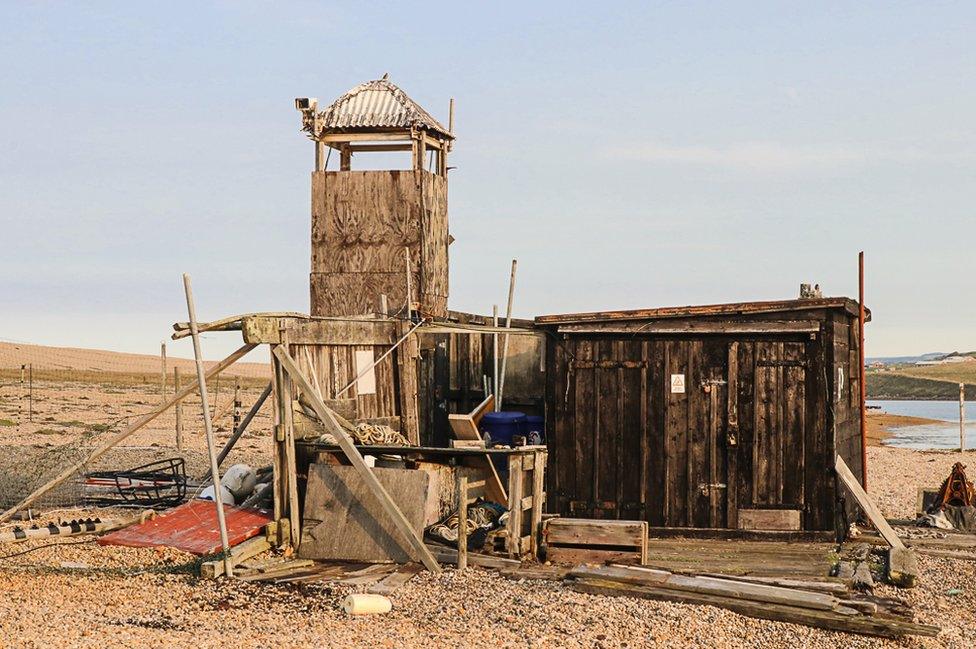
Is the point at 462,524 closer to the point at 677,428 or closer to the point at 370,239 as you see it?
the point at 677,428

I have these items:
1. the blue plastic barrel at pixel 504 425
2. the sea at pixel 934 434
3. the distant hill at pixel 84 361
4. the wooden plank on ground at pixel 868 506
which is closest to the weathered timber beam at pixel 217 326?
the blue plastic barrel at pixel 504 425

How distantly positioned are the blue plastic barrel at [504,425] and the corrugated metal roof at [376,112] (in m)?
6.16

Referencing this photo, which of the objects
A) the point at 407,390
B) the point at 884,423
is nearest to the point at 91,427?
the point at 407,390

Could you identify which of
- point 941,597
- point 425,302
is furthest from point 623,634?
point 425,302

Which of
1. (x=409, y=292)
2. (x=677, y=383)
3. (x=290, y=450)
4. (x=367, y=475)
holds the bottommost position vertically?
(x=367, y=475)

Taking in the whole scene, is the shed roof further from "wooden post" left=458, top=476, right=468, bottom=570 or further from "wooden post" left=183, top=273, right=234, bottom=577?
"wooden post" left=183, top=273, right=234, bottom=577

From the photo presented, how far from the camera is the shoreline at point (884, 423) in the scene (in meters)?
49.0


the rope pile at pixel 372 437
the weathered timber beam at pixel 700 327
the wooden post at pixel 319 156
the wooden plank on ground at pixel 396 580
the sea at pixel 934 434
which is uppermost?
the wooden post at pixel 319 156

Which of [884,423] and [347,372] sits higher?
[347,372]

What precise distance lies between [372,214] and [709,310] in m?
7.23

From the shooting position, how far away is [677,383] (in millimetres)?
16234

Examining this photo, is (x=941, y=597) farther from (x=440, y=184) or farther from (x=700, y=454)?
(x=440, y=184)

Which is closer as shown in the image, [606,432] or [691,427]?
[691,427]

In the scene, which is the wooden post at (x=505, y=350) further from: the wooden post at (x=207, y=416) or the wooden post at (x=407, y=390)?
the wooden post at (x=207, y=416)
